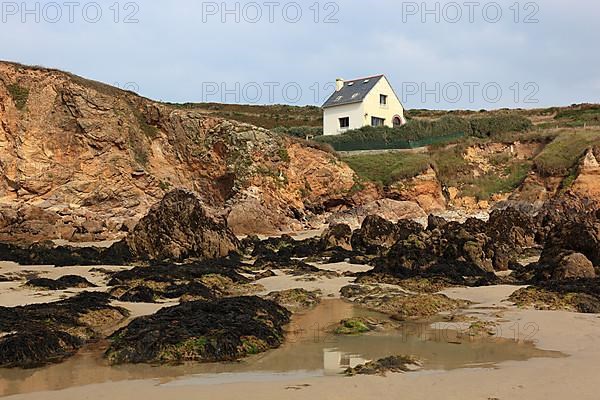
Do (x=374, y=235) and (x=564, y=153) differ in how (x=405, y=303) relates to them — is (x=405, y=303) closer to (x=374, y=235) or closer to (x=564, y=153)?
(x=374, y=235)

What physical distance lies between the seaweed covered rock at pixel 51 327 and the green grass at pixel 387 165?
26883mm

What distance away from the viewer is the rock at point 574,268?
42.2 ft

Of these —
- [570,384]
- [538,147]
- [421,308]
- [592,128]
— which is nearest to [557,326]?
[421,308]

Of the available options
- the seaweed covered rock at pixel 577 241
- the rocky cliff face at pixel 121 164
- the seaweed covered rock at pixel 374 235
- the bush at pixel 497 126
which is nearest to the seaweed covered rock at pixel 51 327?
the seaweed covered rock at pixel 577 241

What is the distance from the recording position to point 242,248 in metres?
21.2

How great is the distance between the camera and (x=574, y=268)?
511 inches

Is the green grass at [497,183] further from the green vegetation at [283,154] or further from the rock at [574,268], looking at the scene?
the rock at [574,268]

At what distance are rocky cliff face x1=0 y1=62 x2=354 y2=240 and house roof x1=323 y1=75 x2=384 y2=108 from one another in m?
15.1

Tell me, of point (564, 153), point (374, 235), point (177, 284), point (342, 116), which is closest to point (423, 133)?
point (342, 116)

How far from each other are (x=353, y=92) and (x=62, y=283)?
41.0 metres

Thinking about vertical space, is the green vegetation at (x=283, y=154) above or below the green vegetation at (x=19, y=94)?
below

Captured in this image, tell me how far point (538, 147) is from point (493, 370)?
122ft

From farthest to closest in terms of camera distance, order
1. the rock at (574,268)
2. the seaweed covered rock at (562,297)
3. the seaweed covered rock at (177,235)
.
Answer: the seaweed covered rock at (177,235)
the rock at (574,268)
the seaweed covered rock at (562,297)

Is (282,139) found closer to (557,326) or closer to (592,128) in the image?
(592,128)
